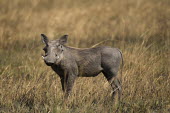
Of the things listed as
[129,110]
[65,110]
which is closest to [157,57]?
[129,110]

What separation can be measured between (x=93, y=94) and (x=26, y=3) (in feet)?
29.0

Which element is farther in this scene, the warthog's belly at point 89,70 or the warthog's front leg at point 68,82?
the warthog's belly at point 89,70

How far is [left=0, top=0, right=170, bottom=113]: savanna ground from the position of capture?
584cm

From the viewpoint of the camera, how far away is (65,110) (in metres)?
5.38

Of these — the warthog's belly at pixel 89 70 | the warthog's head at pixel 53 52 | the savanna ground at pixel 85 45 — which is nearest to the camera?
the warthog's head at pixel 53 52

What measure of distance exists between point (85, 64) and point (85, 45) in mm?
4043

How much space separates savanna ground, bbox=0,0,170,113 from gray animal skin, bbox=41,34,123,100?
0.16 metres

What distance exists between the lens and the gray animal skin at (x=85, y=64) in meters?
5.91

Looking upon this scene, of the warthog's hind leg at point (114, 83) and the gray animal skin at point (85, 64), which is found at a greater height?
the gray animal skin at point (85, 64)

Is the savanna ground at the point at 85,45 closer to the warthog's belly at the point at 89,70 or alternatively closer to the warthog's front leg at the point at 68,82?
the warthog's front leg at the point at 68,82

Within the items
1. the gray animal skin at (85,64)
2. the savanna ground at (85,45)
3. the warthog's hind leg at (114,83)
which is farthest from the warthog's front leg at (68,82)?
the warthog's hind leg at (114,83)

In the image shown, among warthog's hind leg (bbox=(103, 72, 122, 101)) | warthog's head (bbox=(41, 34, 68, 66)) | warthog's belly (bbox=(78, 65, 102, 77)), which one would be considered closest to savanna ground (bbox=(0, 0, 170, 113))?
warthog's hind leg (bbox=(103, 72, 122, 101))

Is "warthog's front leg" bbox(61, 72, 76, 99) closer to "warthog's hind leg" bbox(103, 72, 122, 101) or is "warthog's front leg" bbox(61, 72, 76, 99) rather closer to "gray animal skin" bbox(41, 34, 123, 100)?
"gray animal skin" bbox(41, 34, 123, 100)

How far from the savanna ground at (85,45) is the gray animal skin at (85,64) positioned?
0.53ft
